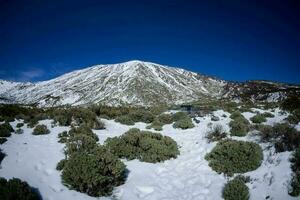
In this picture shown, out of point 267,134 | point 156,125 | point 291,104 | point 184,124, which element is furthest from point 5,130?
point 291,104

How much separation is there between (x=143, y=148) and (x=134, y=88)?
267 feet

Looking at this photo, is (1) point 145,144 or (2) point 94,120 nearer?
(1) point 145,144

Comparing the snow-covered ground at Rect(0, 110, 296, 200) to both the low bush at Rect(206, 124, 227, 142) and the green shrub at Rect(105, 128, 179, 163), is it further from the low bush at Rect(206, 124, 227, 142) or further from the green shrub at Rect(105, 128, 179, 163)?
the low bush at Rect(206, 124, 227, 142)

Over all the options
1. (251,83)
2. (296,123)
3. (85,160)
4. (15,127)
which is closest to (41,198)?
(85,160)

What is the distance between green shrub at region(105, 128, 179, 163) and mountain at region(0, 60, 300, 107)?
60.6m

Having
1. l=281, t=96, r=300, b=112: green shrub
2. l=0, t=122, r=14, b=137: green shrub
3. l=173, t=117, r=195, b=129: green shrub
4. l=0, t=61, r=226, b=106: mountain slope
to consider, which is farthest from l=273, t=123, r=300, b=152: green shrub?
l=0, t=61, r=226, b=106: mountain slope

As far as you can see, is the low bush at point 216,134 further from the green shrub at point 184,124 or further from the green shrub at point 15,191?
the green shrub at point 15,191

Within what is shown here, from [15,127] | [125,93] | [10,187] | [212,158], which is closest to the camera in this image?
[10,187]

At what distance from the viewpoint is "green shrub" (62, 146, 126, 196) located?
8.51 metres

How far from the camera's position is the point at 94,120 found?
1659cm

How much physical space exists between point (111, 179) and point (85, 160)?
107 centimetres

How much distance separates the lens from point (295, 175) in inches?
308

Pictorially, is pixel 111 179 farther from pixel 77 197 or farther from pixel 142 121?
pixel 142 121

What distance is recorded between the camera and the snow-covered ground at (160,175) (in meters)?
8.33
